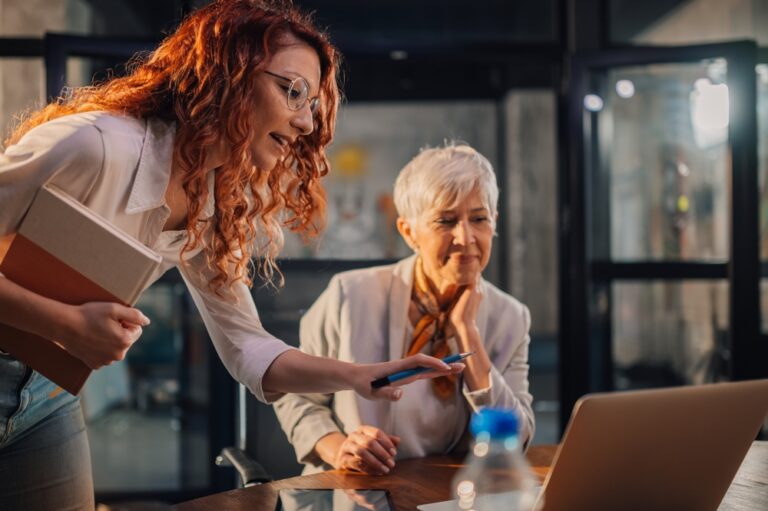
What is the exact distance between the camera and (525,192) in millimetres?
8234

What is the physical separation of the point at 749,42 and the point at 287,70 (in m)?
2.50

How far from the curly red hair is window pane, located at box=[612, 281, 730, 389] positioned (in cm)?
249

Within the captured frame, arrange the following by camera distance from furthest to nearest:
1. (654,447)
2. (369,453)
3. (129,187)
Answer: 1. (369,453)
2. (129,187)
3. (654,447)

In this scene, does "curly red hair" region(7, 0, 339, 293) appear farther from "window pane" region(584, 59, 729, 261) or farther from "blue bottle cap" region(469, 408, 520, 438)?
"window pane" region(584, 59, 729, 261)

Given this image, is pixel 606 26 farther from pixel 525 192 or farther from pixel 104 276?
pixel 525 192

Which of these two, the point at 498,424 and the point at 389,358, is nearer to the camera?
the point at 498,424

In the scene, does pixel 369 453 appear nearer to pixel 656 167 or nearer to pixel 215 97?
pixel 215 97

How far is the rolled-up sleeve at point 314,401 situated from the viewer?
6.53 ft

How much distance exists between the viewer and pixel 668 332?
3.95 meters

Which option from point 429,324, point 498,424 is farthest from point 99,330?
point 429,324

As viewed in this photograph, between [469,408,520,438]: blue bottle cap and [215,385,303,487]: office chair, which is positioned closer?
[469,408,520,438]: blue bottle cap

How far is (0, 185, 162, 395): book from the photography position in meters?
1.13

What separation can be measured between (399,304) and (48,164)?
1110mm

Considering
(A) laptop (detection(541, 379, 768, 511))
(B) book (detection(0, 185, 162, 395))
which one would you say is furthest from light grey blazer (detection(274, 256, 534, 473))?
(B) book (detection(0, 185, 162, 395))
